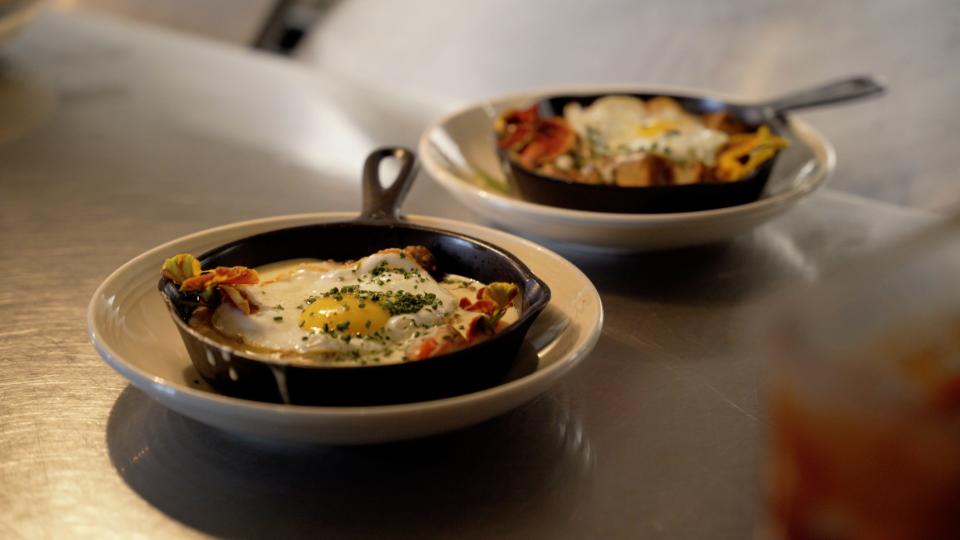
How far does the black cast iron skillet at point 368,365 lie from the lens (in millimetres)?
754

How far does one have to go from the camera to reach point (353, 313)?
2.87 ft

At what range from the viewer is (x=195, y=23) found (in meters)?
3.14

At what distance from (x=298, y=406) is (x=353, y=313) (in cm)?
13

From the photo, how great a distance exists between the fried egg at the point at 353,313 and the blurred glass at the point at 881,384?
43 centimetres

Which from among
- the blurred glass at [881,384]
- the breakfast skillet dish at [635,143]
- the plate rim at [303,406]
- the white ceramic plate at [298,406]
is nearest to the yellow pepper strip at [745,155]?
the breakfast skillet dish at [635,143]

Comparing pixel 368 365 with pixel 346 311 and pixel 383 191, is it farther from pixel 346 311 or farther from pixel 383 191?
pixel 383 191

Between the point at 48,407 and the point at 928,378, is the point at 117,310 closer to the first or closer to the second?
the point at 48,407

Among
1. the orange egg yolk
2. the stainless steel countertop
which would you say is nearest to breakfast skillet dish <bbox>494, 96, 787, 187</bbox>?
the stainless steel countertop

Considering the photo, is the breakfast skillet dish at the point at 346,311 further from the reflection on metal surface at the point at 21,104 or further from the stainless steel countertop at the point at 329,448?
the reflection on metal surface at the point at 21,104

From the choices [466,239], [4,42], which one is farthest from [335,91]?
[466,239]

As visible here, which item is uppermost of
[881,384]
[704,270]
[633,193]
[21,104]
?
[881,384]

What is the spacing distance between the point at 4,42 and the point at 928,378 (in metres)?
2.17

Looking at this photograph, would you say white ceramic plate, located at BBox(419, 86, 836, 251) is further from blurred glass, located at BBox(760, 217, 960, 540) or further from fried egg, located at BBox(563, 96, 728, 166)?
blurred glass, located at BBox(760, 217, 960, 540)

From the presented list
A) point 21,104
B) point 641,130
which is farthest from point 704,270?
point 21,104
